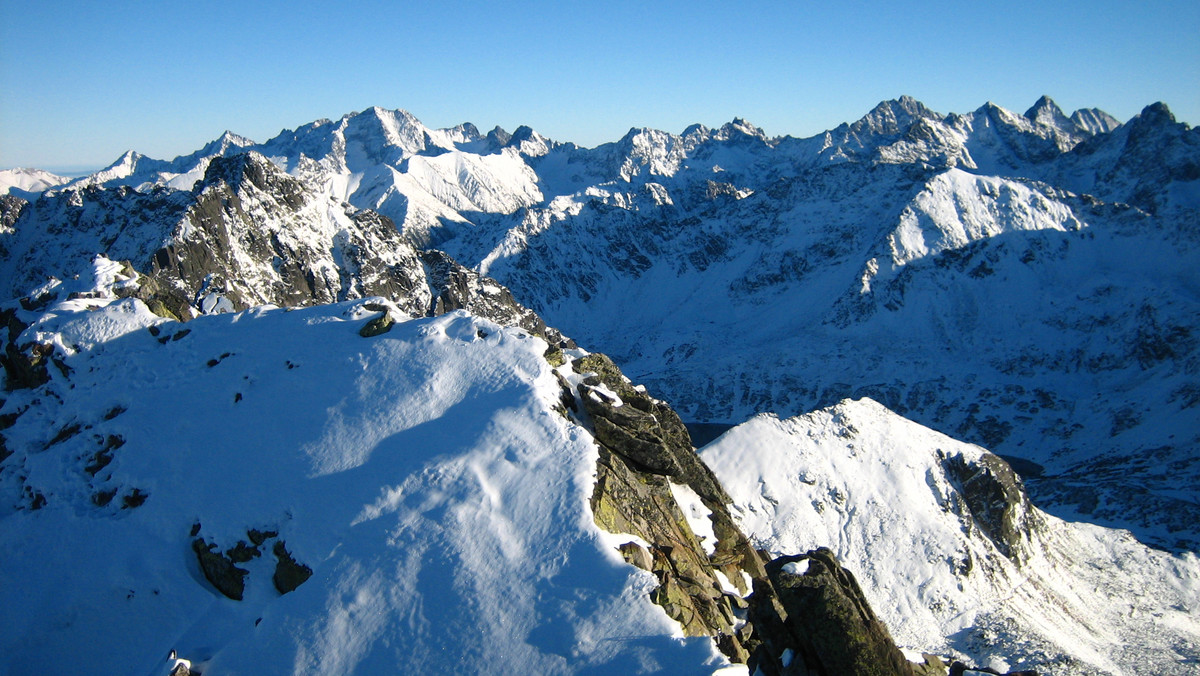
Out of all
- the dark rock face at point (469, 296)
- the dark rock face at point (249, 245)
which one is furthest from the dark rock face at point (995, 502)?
the dark rock face at point (469, 296)

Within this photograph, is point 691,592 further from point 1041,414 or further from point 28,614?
point 1041,414

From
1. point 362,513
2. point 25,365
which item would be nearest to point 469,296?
point 25,365

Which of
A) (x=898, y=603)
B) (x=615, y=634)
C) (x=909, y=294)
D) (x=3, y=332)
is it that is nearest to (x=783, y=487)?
(x=898, y=603)

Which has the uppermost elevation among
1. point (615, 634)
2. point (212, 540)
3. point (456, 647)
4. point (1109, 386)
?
point (1109, 386)

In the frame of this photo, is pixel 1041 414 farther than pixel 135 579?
Yes

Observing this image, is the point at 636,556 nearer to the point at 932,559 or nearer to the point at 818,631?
the point at 818,631

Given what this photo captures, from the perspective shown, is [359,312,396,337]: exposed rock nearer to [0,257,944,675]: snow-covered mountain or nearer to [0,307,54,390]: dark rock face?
[0,257,944,675]: snow-covered mountain

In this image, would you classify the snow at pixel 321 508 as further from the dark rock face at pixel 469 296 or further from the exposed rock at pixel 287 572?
the dark rock face at pixel 469 296
